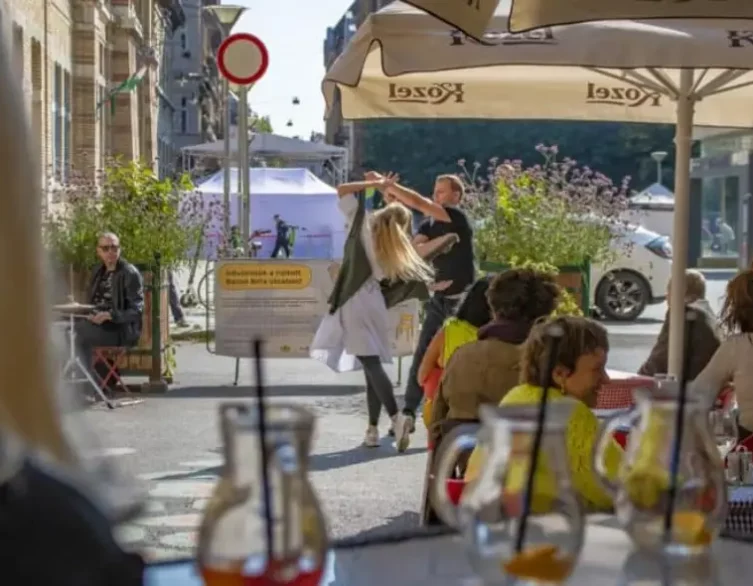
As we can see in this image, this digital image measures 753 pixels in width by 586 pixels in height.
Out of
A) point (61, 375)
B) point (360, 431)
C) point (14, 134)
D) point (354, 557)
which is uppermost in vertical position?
point (14, 134)

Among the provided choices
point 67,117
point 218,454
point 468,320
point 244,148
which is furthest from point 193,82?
point 468,320

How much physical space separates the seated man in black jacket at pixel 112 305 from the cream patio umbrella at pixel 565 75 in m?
3.69

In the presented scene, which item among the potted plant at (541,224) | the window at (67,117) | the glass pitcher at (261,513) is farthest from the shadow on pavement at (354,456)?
the window at (67,117)

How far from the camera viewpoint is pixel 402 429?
9.09m

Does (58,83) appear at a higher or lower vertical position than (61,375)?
higher

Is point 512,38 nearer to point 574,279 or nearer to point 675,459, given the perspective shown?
point 675,459

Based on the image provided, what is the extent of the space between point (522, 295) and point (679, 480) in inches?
152

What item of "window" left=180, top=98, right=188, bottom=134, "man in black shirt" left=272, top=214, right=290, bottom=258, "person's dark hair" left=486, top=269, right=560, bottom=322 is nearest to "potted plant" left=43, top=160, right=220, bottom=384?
"person's dark hair" left=486, top=269, right=560, bottom=322

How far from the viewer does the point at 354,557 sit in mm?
2506

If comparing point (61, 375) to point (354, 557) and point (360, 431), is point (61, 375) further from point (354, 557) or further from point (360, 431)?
point (360, 431)

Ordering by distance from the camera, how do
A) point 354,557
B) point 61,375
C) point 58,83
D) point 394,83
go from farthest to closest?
point 58,83 < point 394,83 < point 354,557 < point 61,375

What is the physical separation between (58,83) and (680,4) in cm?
2054

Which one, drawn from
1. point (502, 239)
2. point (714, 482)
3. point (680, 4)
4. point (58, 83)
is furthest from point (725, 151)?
point (714, 482)

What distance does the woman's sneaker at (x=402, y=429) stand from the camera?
29.8 feet
